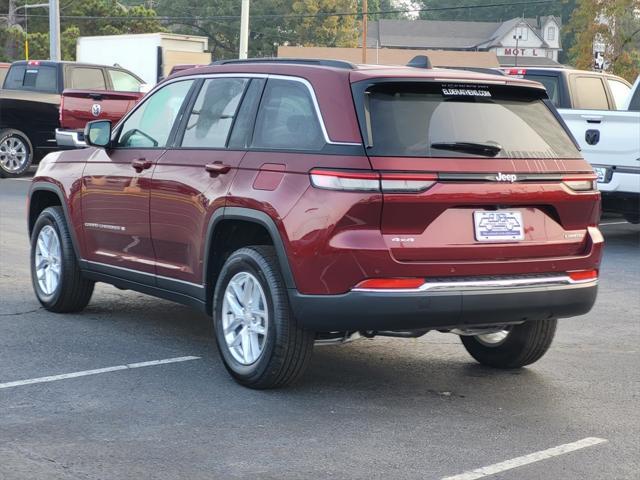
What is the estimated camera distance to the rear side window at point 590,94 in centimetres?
1577

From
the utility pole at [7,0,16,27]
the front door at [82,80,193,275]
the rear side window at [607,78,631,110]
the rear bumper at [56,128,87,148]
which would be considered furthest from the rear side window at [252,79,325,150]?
the utility pole at [7,0,16,27]

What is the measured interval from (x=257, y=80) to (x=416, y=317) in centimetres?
180

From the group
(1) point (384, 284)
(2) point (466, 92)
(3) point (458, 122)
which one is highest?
(2) point (466, 92)

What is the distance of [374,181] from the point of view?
560 centimetres

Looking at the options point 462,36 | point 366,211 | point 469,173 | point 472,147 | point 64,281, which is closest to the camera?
point 366,211

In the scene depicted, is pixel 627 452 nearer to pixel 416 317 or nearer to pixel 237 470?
pixel 416 317

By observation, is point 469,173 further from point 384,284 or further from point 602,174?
point 602,174

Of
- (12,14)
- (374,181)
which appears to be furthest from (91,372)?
(12,14)

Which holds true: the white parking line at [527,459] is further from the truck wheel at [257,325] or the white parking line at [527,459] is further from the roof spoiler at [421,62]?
the roof spoiler at [421,62]

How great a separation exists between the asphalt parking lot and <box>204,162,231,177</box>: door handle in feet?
3.88

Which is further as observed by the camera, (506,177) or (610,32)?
(610,32)

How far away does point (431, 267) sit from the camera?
5707 mm

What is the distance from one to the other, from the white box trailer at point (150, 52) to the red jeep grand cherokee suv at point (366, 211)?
2512 cm

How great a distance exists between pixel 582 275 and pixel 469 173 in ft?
3.25
